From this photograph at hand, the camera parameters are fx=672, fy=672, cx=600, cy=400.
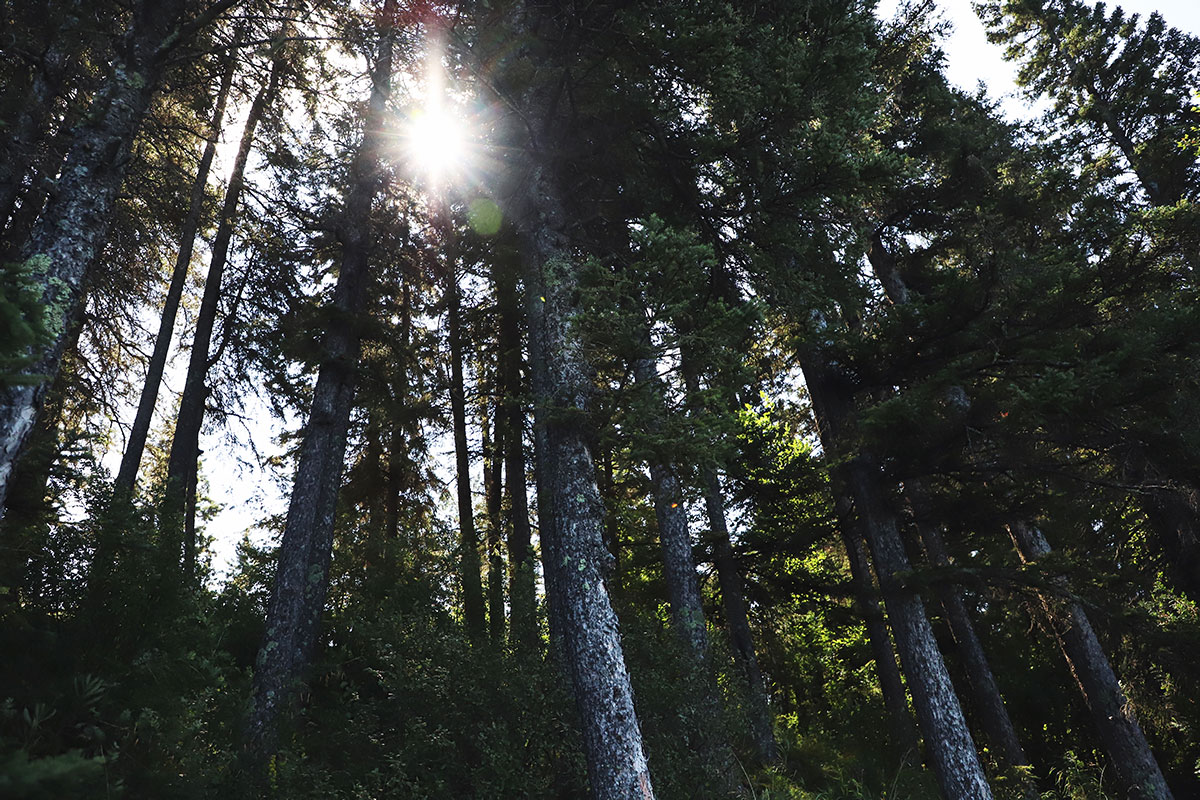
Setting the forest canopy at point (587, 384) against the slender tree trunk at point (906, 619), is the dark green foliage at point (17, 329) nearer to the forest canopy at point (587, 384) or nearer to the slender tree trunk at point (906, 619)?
the forest canopy at point (587, 384)

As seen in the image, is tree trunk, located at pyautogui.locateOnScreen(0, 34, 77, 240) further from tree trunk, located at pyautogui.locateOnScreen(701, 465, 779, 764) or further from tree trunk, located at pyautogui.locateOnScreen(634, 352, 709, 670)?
tree trunk, located at pyautogui.locateOnScreen(701, 465, 779, 764)

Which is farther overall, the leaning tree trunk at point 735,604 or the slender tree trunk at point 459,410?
the slender tree trunk at point 459,410

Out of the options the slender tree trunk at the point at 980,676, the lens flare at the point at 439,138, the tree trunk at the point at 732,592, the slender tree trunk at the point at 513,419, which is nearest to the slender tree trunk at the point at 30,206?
the lens flare at the point at 439,138

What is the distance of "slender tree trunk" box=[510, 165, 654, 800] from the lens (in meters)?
→ 6.40

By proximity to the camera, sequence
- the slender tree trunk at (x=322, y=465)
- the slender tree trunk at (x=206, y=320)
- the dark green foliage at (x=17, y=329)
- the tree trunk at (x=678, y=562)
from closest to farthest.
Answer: the dark green foliage at (x=17, y=329) < the slender tree trunk at (x=322, y=465) < the tree trunk at (x=678, y=562) < the slender tree trunk at (x=206, y=320)

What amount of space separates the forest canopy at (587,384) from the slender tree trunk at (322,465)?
0.24 feet

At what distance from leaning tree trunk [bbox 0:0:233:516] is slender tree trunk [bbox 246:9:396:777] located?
297 cm

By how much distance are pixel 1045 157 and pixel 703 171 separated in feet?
30.0

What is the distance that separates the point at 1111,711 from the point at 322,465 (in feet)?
45.1

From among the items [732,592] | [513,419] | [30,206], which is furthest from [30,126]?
[732,592]

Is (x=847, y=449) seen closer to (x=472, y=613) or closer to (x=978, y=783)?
(x=978, y=783)

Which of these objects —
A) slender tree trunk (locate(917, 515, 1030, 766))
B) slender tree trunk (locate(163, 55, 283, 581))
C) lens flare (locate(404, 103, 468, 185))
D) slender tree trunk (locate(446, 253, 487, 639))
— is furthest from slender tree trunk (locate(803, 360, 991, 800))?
slender tree trunk (locate(163, 55, 283, 581))

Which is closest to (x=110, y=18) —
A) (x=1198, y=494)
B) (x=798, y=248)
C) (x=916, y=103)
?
(x=798, y=248)

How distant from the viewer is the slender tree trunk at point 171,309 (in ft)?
37.7
